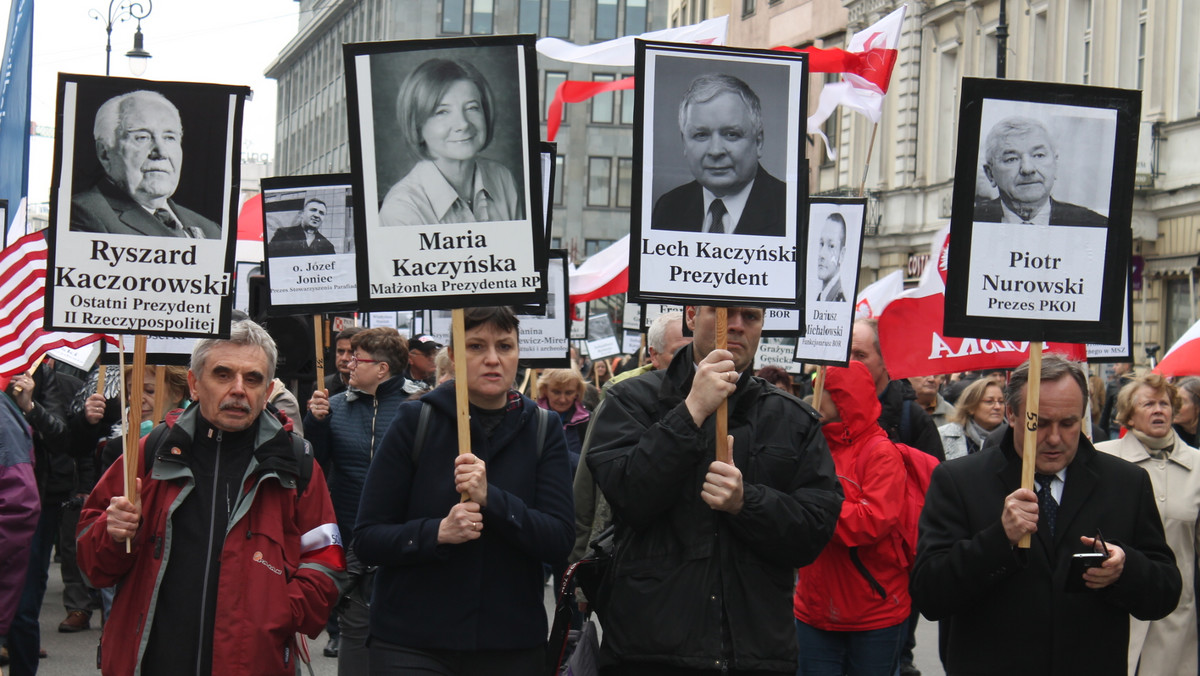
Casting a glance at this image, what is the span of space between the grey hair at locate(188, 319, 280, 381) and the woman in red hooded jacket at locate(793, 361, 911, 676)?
8.12ft

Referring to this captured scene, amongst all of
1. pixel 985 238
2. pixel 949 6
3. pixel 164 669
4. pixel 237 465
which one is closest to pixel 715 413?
pixel 985 238

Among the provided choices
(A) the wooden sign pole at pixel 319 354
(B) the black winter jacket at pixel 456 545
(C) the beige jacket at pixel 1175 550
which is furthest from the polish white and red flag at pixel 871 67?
(B) the black winter jacket at pixel 456 545

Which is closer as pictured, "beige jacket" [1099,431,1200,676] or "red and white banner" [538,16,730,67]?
"beige jacket" [1099,431,1200,676]

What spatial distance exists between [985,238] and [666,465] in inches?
56.7

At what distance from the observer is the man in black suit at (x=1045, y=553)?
4730 mm

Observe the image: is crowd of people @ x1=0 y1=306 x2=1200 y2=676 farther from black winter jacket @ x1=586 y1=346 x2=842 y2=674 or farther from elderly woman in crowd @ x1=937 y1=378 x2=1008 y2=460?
elderly woman in crowd @ x1=937 y1=378 x2=1008 y2=460

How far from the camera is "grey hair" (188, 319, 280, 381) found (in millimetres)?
5125

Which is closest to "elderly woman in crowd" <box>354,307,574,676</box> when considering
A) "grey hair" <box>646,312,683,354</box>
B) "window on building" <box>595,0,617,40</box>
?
"grey hair" <box>646,312,683,354</box>

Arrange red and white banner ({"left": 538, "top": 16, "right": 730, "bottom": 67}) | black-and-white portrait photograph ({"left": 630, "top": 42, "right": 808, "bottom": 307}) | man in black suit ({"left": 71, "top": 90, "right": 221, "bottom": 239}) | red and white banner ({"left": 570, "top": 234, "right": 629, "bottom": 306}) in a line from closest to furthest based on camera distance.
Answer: black-and-white portrait photograph ({"left": 630, "top": 42, "right": 808, "bottom": 307})
man in black suit ({"left": 71, "top": 90, "right": 221, "bottom": 239})
red and white banner ({"left": 538, "top": 16, "right": 730, "bottom": 67})
red and white banner ({"left": 570, "top": 234, "right": 629, "bottom": 306})

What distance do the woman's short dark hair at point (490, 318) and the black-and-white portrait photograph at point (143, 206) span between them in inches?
34.0

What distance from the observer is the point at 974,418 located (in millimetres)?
9695

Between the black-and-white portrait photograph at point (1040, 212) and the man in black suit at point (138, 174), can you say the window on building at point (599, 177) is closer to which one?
the man in black suit at point (138, 174)

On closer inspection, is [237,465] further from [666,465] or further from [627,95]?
[627,95]

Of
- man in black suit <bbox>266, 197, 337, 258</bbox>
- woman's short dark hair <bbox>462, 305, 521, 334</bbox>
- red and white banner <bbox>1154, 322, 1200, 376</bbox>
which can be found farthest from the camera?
man in black suit <bbox>266, 197, 337, 258</bbox>
